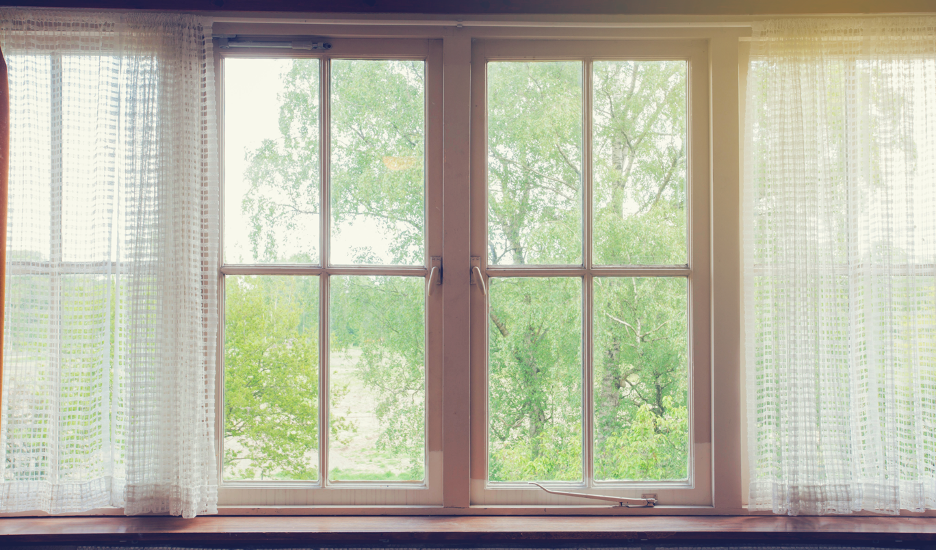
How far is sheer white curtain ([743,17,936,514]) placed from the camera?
1210 millimetres

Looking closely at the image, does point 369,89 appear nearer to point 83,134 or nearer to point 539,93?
point 539,93

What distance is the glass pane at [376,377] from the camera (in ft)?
4.35

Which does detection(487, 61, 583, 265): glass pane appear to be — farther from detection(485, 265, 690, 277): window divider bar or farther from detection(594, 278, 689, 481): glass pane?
detection(594, 278, 689, 481): glass pane

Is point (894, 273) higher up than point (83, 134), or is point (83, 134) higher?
point (83, 134)

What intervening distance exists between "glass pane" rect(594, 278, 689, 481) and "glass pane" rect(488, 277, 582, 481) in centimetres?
7

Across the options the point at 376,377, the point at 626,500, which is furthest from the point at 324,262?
the point at 626,500

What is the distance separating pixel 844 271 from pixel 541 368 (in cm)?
85

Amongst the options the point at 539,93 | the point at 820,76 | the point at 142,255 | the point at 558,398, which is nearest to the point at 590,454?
the point at 558,398

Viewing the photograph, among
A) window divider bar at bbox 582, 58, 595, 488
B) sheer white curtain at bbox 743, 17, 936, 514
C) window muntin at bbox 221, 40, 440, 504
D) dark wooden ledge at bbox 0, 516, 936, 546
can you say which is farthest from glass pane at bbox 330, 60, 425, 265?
sheer white curtain at bbox 743, 17, 936, 514

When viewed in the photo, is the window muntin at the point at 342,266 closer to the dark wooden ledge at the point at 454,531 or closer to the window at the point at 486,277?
the window at the point at 486,277

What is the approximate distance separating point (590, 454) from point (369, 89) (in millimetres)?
1244

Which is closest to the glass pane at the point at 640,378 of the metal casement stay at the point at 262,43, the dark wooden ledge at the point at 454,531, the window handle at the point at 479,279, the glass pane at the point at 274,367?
the dark wooden ledge at the point at 454,531

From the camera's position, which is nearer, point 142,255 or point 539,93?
point 142,255

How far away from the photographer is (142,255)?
121 cm
